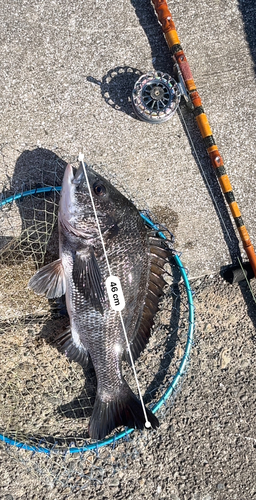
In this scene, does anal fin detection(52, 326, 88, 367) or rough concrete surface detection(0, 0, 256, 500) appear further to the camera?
rough concrete surface detection(0, 0, 256, 500)

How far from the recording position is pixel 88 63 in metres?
2.93

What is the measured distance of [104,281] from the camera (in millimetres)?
2449

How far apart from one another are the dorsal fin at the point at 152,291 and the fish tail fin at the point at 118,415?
28 centimetres

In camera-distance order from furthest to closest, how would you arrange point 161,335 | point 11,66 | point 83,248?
point 161,335
point 11,66
point 83,248

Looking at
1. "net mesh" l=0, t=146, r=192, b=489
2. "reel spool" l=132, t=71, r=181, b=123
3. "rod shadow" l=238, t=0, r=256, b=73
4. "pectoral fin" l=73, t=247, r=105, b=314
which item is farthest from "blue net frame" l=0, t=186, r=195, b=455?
"rod shadow" l=238, t=0, r=256, b=73

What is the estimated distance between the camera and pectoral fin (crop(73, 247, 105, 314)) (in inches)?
95.5

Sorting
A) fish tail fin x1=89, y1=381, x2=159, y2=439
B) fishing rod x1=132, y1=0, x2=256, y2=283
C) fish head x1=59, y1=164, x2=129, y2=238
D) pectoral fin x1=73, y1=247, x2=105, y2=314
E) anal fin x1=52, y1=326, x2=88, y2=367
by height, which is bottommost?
fish tail fin x1=89, y1=381, x2=159, y2=439

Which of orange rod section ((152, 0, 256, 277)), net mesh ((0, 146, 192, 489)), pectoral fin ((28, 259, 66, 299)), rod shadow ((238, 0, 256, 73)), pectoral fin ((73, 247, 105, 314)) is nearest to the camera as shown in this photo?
pectoral fin ((73, 247, 105, 314))

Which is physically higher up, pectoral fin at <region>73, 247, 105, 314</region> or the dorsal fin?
pectoral fin at <region>73, 247, 105, 314</region>

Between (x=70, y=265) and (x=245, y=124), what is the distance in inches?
69.7

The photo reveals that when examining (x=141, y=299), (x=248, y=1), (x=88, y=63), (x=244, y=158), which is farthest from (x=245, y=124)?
(x=141, y=299)

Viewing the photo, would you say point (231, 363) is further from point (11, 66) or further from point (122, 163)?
point (11, 66)

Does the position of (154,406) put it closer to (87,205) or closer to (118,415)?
(118,415)

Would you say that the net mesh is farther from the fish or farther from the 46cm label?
the 46cm label
